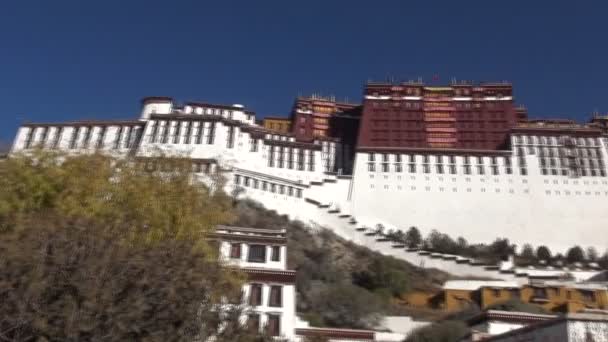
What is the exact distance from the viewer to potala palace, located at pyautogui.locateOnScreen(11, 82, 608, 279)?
191ft

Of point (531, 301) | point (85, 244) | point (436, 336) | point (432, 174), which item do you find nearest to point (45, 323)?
point (85, 244)

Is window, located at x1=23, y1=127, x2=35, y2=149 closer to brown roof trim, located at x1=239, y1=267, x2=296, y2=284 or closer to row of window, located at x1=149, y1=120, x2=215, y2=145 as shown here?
row of window, located at x1=149, y1=120, x2=215, y2=145

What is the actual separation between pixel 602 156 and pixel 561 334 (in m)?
57.3

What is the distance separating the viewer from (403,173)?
6294 centimetres

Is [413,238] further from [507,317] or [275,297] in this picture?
[507,317]

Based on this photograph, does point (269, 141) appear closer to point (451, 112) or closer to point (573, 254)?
point (451, 112)

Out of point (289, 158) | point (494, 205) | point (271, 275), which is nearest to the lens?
point (271, 275)

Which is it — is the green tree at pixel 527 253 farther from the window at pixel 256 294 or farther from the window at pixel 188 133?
the window at pixel 256 294

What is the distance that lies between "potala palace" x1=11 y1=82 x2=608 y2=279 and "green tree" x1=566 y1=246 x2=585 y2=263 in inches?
91.2

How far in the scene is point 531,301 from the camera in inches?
1544

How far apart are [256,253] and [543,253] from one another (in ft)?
127

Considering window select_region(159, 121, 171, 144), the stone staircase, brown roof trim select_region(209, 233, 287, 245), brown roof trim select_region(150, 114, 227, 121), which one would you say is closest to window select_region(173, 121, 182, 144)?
brown roof trim select_region(150, 114, 227, 121)

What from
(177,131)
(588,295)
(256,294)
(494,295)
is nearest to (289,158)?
(177,131)

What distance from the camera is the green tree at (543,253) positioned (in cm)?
5579
